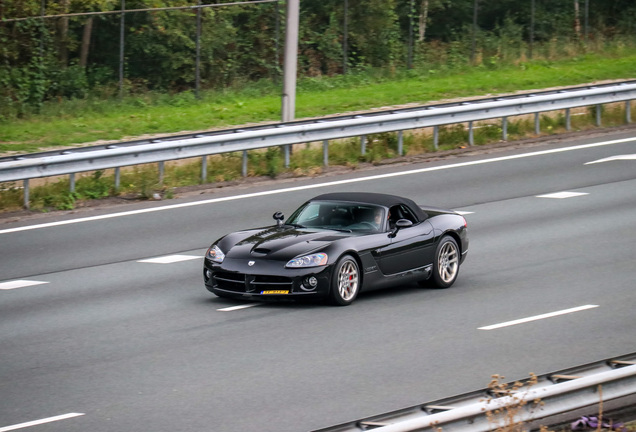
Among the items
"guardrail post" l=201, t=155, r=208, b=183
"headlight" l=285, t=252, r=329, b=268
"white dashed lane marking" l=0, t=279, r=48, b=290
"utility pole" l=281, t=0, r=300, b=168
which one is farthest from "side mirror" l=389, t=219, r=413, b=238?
"utility pole" l=281, t=0, r=300, b=168

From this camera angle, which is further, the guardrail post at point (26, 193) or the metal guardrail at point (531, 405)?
the guardrail post at point (26, 193)

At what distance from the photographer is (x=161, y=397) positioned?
936 centimetres

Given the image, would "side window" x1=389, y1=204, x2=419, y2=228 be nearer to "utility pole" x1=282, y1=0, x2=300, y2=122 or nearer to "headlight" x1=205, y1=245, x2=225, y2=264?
"headlight" x1=205, y1=245, x2=225, y2=264

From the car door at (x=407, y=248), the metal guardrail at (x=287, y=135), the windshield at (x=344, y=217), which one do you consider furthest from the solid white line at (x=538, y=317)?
the metal guardrail at (x=287, y=135)

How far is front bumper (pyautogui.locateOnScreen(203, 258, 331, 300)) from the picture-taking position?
12711 mm

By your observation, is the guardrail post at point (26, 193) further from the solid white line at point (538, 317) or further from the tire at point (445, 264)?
the solid white line at point (538, 317)

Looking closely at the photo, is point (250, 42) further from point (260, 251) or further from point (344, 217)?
point (260, 251)

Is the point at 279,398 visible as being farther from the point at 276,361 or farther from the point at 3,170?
the point at 3,170

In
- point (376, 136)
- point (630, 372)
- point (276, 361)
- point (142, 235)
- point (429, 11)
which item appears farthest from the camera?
point (429, 11)

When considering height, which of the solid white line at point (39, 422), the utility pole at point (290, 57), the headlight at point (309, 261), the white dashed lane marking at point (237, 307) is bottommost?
the white dashed lane marking at point (237, 307)

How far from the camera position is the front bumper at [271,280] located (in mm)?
12711

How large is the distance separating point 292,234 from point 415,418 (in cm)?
659

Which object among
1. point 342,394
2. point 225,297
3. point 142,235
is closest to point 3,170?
point 142,235

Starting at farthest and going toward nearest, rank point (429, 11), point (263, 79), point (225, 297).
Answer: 1. point (429, 11)
2. point (263, 79)
3. point (225, 297)
